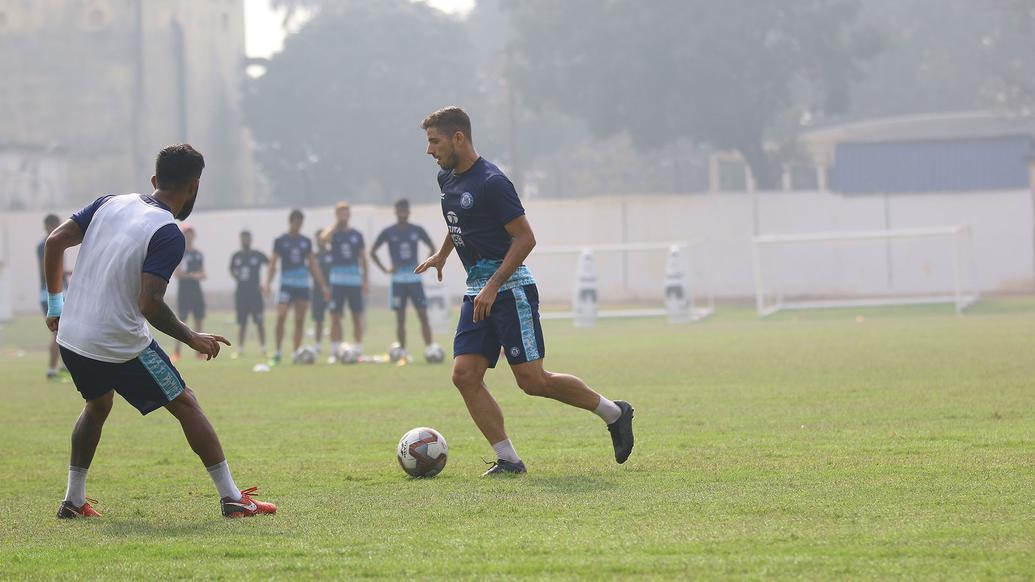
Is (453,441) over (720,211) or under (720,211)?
under

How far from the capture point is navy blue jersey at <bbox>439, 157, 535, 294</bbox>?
333 inches

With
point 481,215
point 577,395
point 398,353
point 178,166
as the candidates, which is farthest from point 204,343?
point 398,353

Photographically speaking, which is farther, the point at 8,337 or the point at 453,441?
the point at 8,337

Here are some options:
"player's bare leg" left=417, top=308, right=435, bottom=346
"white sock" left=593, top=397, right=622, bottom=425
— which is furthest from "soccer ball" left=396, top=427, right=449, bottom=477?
"player's bare leg" left=417, top=308, right=435, bottom=346

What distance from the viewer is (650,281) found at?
43312 mm

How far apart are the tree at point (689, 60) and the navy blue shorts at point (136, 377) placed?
42903 millimetres

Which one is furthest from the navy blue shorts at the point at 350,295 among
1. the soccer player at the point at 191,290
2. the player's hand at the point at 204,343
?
the player's hand at the point at 204,343

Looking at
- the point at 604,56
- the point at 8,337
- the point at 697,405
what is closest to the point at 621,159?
the point at 604,56

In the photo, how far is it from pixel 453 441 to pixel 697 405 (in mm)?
2763

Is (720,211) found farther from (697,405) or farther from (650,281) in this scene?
(697,405)

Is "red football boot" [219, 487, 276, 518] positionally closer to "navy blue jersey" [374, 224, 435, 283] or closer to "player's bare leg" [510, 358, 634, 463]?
"player's bare leg" [510, 358, 634, 463]

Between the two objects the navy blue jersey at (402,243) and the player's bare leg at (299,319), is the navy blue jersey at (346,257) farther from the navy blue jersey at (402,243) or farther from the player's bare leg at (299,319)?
the navy blue jersey at (402,243)

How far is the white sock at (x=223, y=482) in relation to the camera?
738cm

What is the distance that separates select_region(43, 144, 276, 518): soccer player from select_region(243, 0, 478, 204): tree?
60490 mm
